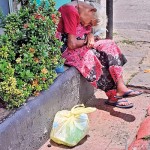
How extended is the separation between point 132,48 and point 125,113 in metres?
2.41

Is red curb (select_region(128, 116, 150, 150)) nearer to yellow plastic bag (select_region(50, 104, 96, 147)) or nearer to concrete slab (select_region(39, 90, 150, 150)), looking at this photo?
concrete slab (select_region(39, 90, 150, 150))

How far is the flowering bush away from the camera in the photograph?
3.32m

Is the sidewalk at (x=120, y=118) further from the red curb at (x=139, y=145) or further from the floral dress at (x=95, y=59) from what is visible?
the floral dress at (x=95, y=59)

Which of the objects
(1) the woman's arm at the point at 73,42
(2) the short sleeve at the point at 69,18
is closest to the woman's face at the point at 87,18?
(2) the short sleeve at the point at 69,18

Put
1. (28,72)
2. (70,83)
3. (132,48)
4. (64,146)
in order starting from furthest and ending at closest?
(132,48)
(70,83)
(64,146)
(28,72)

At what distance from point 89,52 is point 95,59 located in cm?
10

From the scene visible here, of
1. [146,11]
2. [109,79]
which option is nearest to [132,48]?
[109,79]

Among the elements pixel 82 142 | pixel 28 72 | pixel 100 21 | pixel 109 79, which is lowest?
pixel 82 142

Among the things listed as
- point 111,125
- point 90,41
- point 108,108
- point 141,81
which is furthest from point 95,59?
point 141,81

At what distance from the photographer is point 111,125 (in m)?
4.14

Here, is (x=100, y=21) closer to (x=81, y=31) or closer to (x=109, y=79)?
(x=81, y=31)

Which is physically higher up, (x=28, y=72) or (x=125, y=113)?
(x=28, y=72)

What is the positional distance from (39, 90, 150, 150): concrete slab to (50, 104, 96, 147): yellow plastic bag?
98 millimetres

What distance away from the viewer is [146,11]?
9242 millimetres
